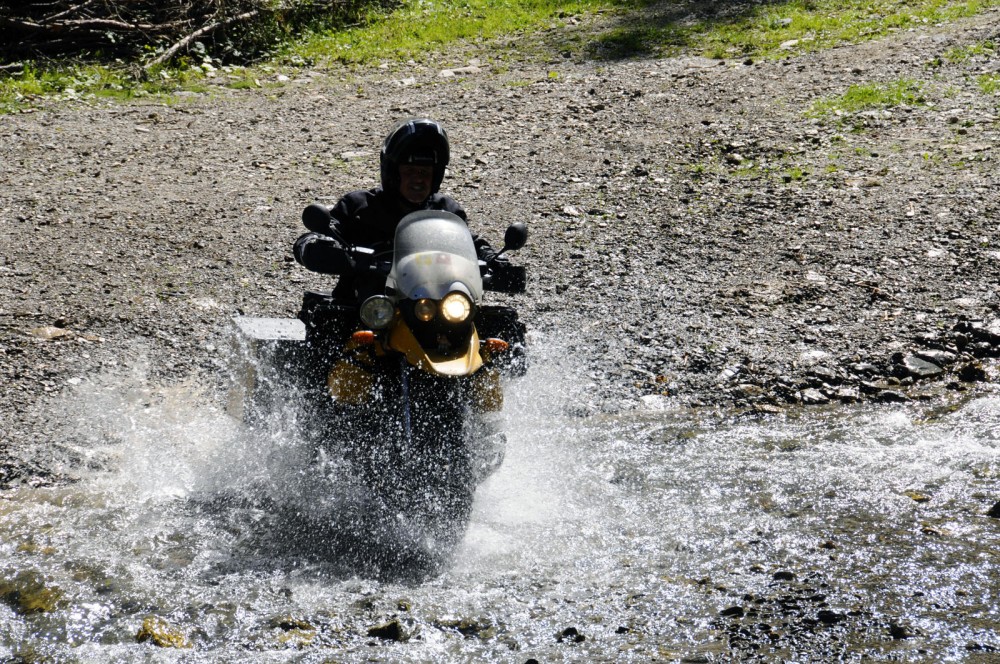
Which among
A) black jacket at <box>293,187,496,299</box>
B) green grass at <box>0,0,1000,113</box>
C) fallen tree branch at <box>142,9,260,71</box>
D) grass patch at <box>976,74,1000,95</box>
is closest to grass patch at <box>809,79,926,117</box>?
grass patch at <box>976,74,1000,95</box>

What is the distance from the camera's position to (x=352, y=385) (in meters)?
4.93

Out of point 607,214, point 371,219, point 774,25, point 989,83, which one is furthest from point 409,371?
point 774,25

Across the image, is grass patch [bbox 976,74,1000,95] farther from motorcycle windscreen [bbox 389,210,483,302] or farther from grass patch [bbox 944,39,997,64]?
motorcycle windscreen [bbox 389,210,483,302]

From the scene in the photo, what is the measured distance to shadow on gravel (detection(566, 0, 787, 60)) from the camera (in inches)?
517

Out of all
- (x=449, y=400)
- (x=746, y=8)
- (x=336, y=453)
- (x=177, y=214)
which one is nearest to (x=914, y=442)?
(x=449, y=400)

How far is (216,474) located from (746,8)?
1169 cm

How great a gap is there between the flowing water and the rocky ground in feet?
1.59

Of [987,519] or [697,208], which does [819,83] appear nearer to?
[697,208]

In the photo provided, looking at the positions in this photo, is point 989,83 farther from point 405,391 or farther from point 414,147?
point 405,391

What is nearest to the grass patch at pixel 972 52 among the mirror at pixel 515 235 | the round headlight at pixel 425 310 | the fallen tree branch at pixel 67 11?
the mirror at pixel 515 235

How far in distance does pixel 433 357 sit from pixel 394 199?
159 centimetres

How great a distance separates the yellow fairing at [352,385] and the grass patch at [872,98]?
7.32 metres

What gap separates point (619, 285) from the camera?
25.2 feet

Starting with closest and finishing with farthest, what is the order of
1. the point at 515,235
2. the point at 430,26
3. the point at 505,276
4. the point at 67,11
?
the point at 515,235 < the point at 505,276 < the point at 67,11 < the point at 430,26
